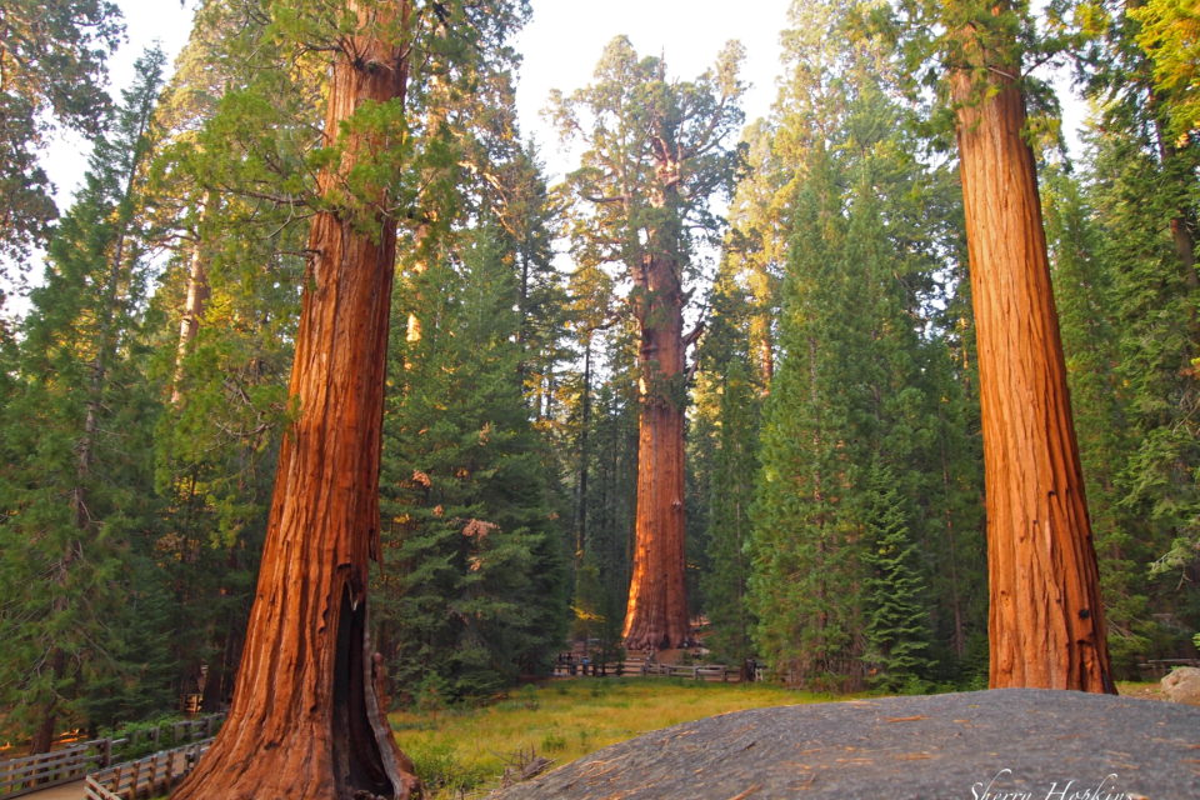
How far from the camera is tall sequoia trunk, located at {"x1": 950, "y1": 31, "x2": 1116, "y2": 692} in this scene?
21.7 feet

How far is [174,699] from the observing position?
17.0 metres

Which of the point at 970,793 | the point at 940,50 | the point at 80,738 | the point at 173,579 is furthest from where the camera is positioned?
the point at 173,579

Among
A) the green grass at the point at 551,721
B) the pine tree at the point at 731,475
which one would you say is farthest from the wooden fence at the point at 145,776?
the pine tree at the point at 731,475

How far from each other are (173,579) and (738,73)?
25997 mm

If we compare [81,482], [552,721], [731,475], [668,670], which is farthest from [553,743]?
[731,475]

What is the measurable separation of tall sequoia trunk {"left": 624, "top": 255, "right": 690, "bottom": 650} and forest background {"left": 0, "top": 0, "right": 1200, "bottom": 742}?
4.20ft

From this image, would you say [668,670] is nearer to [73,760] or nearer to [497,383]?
[497,383]

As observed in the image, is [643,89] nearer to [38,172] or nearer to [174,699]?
[38,172]

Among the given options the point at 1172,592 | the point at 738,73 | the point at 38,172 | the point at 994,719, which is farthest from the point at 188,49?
the point at 1172,592

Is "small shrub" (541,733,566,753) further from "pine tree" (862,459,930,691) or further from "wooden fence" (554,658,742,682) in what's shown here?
"wooden fence" (554,658,742,682)

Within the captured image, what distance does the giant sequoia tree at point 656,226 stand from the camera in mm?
25891

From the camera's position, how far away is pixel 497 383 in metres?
19.5
